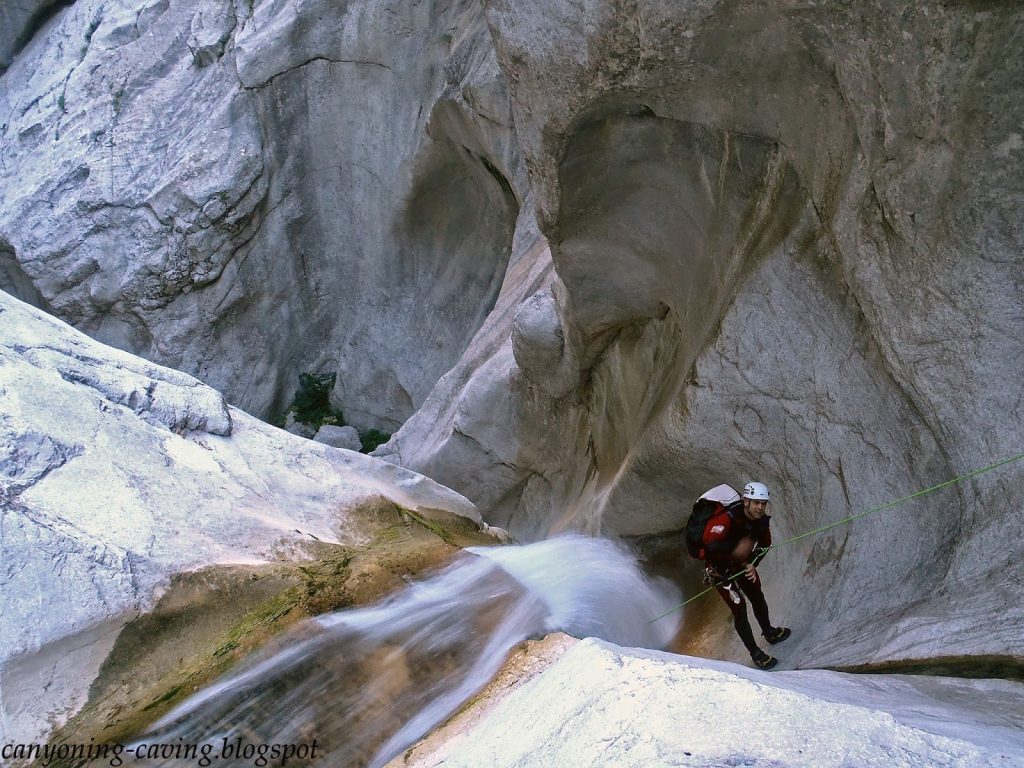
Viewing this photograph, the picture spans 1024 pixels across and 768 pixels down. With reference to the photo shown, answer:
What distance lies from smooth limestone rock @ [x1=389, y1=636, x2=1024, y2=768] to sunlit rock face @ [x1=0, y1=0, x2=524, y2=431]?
9196 millimetres

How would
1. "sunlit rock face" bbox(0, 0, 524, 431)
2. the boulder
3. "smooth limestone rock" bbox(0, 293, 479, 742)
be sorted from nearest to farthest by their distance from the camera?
1. "smooth limestone rock" bbox(0, 293, 479, 742)
2. "sunlit rock face" bbox(0, 0, 524, 431)
3. the boulder

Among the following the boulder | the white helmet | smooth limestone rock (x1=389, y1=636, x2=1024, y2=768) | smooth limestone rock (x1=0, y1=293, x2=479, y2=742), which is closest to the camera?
smooth limestone rock (x1=389, y1=636, x2=1024, y2=768)

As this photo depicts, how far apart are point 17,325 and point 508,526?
5.99 metres

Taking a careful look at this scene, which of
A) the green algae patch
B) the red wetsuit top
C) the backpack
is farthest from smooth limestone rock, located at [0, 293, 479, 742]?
the red wetsuit top

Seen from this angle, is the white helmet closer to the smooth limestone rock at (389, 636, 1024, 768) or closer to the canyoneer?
the canyoneer

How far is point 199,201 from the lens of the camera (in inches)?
507

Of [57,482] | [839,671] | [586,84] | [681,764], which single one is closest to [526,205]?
[586,84]

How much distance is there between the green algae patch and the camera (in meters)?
3.87

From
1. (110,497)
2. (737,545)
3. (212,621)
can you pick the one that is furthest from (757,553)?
(110,497)

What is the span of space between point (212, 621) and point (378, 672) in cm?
92

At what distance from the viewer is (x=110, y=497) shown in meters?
4.47

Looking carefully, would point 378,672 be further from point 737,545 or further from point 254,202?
point 254,202

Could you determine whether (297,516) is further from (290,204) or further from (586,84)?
(290,204)

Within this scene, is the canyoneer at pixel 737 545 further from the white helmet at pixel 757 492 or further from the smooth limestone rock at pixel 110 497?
the smooth limestone rock at pixel 110 497
